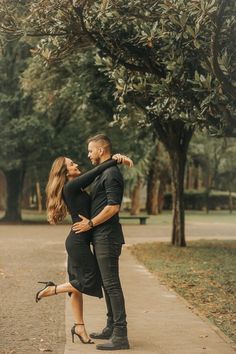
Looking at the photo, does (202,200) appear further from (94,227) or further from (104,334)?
(94,227)

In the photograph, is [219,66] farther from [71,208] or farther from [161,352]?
[161,352]

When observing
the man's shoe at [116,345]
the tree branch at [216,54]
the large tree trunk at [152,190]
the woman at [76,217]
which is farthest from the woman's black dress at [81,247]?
the large tree trunk at [152,190]

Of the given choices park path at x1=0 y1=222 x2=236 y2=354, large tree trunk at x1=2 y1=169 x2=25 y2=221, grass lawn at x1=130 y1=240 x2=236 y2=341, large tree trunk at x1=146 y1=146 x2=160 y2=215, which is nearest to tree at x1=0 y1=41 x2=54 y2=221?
large tree trunk at x1=2 y1=169 x2=25 y2=221

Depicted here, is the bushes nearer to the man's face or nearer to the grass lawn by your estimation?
the grass lawn

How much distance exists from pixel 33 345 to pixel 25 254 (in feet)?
33.2

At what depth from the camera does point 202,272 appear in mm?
13539

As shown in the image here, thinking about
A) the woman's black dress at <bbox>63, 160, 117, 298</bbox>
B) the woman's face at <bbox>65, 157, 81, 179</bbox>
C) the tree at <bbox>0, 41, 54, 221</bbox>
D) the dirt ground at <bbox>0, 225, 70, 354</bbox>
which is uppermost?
the tree at <bbox>0, 41, 54, 221</bbox>

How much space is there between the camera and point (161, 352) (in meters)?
6.45

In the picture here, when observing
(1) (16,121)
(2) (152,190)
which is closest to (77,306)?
(1) (16,121)

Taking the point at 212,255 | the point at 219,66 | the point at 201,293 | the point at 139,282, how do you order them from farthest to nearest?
the point at 212,255
the point at 139,282
the point at 201,293
the point at 219,66

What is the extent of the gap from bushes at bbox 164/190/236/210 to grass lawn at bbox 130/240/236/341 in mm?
35004

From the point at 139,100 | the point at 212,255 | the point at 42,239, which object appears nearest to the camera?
the point at 139,100

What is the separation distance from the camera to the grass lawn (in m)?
9.12

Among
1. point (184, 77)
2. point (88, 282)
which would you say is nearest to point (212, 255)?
point (184, 77)
